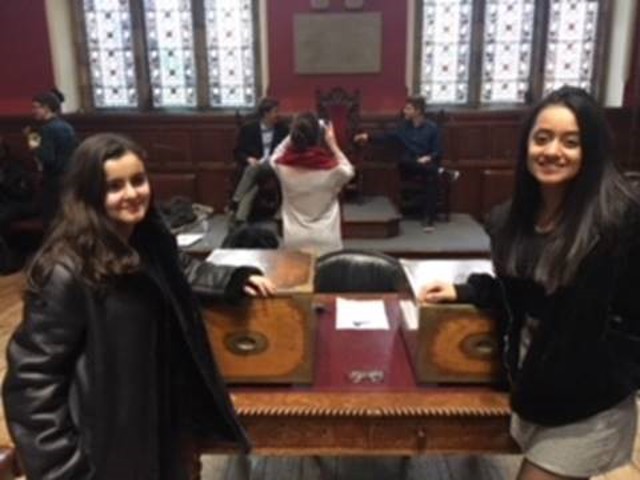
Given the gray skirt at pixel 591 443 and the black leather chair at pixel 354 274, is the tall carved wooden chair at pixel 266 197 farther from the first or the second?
the gray skirt at pixel 591 443

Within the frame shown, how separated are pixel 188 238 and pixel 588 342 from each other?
4.27 meters

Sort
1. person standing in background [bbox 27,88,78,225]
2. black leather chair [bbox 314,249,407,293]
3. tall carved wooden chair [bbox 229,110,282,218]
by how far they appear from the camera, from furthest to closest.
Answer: tall carved wooden chair [bbox 229,110,282,218] < person standing in background [bbox 27,88,78,225] < black leather chair [bbox 314,249,407,293]

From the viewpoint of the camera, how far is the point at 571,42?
6.36m

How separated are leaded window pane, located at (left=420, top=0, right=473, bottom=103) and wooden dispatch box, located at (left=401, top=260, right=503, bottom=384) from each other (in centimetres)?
518

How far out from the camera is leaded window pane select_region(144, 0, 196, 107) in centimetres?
645

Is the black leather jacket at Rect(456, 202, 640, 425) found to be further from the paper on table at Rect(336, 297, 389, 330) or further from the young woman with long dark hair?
the paper on table at Rect(336, 297, 389, 330)

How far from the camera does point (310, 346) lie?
1.64 meters

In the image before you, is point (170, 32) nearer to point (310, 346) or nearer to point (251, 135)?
point (251, 135)

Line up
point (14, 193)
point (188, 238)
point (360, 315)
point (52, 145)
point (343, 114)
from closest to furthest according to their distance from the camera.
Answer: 1. point (360, 315)
2. point (52, 145)
3. point (188, 238)
4. point (14, 193)
5. point (343, 114)

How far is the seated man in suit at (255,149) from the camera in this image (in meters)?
5.52

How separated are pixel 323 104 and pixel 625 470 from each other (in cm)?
443

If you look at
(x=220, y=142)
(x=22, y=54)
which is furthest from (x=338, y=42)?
Answer: (x=22, y=54)

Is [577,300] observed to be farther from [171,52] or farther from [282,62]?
[171,52]

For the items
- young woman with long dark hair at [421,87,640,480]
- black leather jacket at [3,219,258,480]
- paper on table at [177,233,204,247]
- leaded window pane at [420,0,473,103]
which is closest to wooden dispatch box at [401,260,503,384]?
young woman with long dark hair at [421,87,640,480]
